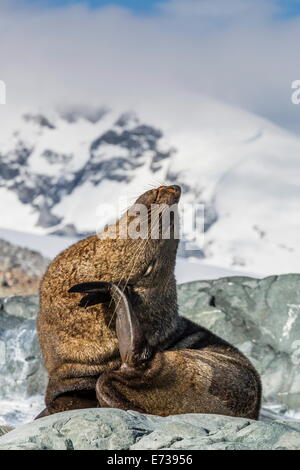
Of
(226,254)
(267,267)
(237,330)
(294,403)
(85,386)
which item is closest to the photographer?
(85,386)

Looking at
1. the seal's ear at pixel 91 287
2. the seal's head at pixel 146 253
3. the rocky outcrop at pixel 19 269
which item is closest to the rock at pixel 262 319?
the seal's head at pixel 146 253

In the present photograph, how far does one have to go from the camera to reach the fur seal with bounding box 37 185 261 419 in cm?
988

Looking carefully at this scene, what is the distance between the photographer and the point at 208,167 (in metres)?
165

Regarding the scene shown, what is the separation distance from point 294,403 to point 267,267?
4159 inches

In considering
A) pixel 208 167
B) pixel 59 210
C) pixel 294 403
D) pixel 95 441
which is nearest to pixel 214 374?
pixel 95 441

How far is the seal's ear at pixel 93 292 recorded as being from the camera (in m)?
9.85

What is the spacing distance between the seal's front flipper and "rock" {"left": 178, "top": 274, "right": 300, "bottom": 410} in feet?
18.4

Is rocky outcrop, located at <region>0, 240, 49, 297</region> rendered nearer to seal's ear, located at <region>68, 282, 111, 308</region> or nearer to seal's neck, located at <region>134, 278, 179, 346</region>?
seal's neck, located at <region>134, 278, 179, 346</region>

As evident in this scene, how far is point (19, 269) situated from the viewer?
25969mm

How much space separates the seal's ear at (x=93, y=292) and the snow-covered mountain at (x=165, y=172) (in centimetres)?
10835

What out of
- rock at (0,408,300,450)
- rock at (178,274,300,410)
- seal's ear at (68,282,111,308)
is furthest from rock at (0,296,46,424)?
rock at (0,408,300,450)

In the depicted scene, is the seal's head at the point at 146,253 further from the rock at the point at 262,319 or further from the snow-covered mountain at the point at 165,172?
the snow-covered mountain at the point at 165,172

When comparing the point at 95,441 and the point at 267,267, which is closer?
the point at 95,441
